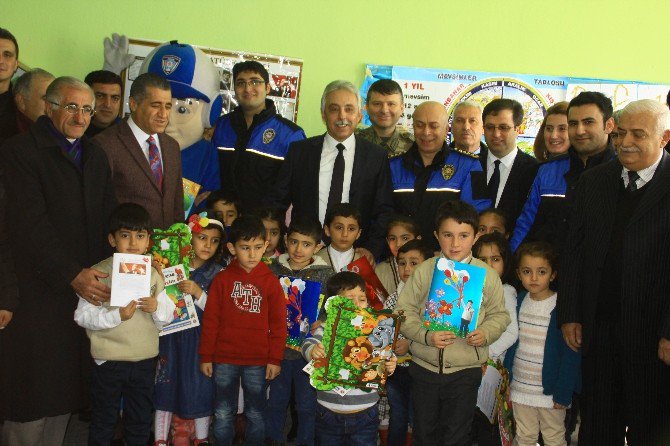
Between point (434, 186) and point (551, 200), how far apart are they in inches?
28.6

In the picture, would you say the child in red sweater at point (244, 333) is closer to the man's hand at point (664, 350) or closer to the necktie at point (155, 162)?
the necktie at point (155, 162)

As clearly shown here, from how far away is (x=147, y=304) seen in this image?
11.0 feet

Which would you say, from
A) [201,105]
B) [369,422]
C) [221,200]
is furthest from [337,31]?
[369,422]

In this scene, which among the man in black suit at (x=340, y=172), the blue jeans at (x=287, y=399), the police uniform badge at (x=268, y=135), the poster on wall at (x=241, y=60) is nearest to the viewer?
the blue jeans at (x=287, y=399)

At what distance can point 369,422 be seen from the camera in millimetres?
3408

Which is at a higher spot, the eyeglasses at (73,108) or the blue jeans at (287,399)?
the eyeglasses at (73,108)

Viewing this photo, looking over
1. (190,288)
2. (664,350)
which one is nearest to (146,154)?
(190,288)

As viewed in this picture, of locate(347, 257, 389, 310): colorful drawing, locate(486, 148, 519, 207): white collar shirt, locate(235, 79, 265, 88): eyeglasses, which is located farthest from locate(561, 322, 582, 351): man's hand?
locate(235, 79, 265, 88): eyeglasses

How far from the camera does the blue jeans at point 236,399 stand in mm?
3652

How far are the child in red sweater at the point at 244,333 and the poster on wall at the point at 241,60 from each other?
2437mm

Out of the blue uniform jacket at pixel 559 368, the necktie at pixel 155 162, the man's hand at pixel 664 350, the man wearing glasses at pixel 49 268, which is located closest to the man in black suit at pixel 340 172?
the necktie at pixel 155 162

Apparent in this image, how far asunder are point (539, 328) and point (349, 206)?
1.29 meters

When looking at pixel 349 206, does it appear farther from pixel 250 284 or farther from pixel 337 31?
pixel 337 31

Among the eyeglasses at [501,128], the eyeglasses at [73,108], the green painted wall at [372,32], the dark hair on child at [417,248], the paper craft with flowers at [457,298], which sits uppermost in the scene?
the green painted wall at [372,32]
